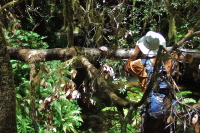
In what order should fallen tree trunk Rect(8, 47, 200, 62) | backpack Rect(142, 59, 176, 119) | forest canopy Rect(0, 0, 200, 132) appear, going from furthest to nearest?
fallen tree trunk Rect(8, 47, 200, 62) < backpack Rect(142, 59, 176, 119) < forest canopy Rect(0, 0, 200, 132)

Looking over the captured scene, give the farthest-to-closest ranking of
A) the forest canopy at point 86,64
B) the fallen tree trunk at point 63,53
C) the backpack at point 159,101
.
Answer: the fallen tree trunk at point 63,53 → the backpack at point 159,101 → the forest canopy at point 86,64

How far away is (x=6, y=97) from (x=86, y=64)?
1.12 m

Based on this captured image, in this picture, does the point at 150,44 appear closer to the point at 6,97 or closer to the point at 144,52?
the point at 144,52

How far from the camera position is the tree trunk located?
194 cm

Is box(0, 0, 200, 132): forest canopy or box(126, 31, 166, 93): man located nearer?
box(0, 0, 200, 132): forest canopy

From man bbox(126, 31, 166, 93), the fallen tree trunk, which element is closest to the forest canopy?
the fallen tree trunk

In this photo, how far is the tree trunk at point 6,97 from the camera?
1942mm

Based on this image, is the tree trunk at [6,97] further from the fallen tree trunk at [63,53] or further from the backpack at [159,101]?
the backpack at [159,101]

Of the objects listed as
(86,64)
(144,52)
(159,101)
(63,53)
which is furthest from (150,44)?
(63,53)

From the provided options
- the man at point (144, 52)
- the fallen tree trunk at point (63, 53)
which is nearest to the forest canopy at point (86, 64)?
the fallen tree trunk at point (63, 53)

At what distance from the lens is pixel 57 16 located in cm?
1141

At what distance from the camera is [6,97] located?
1.97 meters

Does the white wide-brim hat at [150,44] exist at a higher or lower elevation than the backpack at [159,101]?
higher

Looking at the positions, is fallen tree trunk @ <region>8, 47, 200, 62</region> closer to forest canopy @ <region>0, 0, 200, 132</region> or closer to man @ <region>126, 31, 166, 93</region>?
forest canopy @ <region>0, 0, 200, 132</region>
